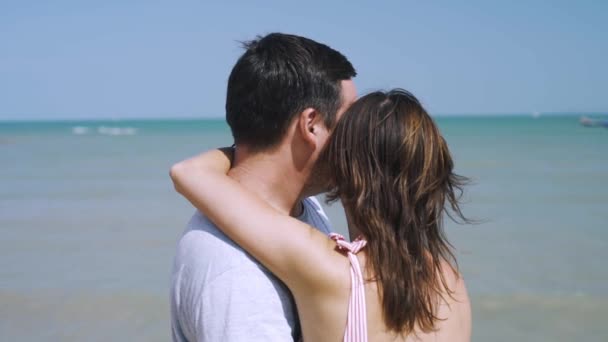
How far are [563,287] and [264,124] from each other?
5046mm

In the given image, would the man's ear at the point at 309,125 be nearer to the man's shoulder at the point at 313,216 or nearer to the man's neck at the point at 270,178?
the man's neck at the point at 270,178

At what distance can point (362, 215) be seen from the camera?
68.4 inches

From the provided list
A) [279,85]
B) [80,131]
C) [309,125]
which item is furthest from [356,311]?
[80,131]

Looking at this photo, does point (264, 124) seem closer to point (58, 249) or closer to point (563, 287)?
point (563, 287)

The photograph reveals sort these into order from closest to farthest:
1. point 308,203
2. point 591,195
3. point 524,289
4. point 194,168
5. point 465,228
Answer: point 194,168
point 308,203
point 524,289
point 465,228
point 591,195

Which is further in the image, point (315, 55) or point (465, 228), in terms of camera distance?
point (465, 228)

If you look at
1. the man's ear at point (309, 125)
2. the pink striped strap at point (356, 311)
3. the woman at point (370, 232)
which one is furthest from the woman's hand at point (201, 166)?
the pink striped strap at point (356, 311)

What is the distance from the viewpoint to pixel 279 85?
1670mm

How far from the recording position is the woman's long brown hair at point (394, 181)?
171 cm

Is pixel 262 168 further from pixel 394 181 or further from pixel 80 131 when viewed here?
pixel 80 131

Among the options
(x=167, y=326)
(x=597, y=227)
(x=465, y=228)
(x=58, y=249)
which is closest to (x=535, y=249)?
(x=465, y=228)

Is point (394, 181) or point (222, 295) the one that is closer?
point (222, 295)

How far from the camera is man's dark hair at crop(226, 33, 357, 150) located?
1674 millimetres

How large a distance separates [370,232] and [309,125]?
0.32 metres
